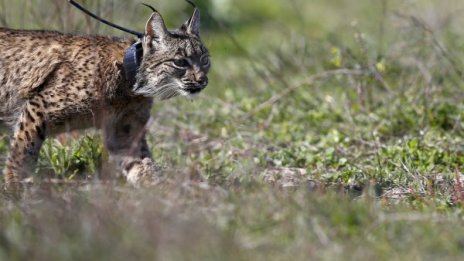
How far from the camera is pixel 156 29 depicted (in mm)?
6703

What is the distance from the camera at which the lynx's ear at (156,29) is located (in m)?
6.63

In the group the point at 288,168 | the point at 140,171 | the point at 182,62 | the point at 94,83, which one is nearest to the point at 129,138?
the point at 140,171

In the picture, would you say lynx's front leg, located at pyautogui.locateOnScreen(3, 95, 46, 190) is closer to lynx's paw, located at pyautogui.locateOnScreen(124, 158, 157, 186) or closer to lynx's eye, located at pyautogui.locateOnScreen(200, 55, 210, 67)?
lynx's paw, located at pyautogui.locateOnScreen(124, 158, 157, 186)

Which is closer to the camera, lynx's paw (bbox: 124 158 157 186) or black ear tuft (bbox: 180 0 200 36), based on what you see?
lynx's paw (bbox: 124 158 157 186)

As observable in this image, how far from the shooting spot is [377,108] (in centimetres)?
919

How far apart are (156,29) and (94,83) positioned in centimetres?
55

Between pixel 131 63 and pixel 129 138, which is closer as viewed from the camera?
pixel 131 63

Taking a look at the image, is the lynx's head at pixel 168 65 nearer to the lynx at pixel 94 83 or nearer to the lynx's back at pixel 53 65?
the lynx at pixel 94 83

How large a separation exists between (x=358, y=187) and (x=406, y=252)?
7.18ft

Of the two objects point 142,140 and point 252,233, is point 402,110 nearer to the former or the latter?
point 142,140

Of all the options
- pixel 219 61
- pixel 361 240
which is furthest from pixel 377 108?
pixel 361 240

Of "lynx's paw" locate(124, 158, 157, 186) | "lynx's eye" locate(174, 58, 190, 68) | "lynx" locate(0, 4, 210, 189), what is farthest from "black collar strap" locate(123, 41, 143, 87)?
"lynx's paw" locate(124, 158, 157, 186)

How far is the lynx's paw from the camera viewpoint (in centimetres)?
659

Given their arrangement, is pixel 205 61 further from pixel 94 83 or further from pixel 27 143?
pixel 27 143
